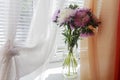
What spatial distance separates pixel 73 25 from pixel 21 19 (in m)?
0.32

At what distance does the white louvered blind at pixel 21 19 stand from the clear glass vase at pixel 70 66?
32cm

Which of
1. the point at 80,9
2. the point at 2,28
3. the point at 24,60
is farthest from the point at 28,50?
the point at 80,9

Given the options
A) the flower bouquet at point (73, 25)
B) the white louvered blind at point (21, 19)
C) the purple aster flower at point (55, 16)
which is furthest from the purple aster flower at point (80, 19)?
the white louvered blind at point (21, 19)

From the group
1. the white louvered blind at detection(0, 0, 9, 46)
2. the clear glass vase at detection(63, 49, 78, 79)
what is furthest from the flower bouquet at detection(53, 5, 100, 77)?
the white louvered blind at detection(0, 0, 9, 46)

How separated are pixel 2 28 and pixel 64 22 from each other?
0.37 m

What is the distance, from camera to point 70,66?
138cm

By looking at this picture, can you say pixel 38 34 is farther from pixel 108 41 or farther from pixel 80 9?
pixel 108 41

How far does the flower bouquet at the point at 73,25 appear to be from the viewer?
129cm

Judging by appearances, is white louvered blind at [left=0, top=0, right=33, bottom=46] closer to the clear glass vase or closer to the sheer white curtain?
the sheer white curtain

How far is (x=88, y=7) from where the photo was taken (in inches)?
56.2

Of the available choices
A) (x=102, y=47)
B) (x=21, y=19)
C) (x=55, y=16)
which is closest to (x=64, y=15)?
(x=55, y=16)

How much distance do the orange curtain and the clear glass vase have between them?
0.31 feet

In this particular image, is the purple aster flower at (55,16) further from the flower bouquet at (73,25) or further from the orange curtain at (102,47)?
the orange curtain at (102,47)

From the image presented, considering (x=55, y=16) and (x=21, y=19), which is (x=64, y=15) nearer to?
(x=55, y=16)
